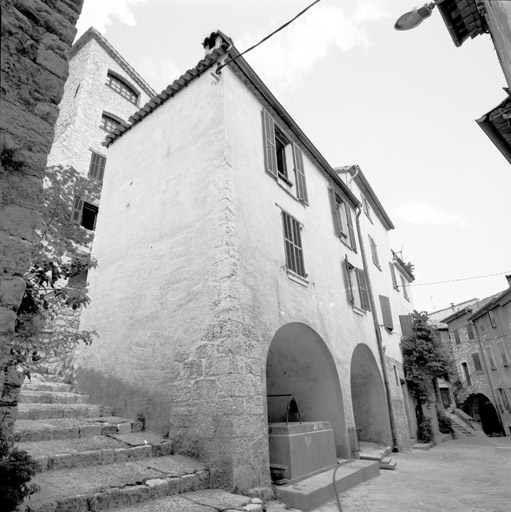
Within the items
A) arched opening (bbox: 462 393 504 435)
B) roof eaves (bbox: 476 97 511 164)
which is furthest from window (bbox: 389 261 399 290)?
arched opening (bbox: 462 393 504 435)

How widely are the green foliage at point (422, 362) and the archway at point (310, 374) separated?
25.0 feet

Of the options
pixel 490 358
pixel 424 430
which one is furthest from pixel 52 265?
pixel 490 358

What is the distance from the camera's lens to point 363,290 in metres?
10.8

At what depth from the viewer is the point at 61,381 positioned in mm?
7035

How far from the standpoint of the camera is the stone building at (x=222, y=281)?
4.94m

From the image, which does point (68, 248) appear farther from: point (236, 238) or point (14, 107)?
point (236, 238)

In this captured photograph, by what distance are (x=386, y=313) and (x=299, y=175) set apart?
6.77m

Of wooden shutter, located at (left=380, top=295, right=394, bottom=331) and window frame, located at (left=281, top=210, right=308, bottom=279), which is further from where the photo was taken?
wooden shutter, located at (left=380, top=295, right=394, bottom=331)

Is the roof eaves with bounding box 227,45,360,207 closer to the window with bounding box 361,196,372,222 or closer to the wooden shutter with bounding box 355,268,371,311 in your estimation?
the wooden shutter with bounding box 355,268,371,311

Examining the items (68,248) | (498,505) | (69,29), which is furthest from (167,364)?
(498,505)

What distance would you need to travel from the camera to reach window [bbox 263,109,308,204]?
303 inches

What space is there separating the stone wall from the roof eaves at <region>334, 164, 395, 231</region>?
12.5 metres

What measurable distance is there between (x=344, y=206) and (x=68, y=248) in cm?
966

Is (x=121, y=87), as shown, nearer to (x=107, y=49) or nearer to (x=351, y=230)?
(x=107, y=49)
